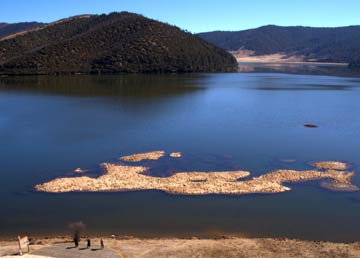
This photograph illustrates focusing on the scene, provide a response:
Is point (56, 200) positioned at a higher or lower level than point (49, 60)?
lower

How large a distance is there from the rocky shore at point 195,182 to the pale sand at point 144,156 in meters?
3.01

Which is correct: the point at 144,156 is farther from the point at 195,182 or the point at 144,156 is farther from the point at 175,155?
the point at 195,182

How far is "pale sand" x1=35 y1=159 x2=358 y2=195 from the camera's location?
35844 millimetres

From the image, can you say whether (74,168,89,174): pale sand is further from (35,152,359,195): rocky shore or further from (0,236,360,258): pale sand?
(0,236,360,258): pale sand

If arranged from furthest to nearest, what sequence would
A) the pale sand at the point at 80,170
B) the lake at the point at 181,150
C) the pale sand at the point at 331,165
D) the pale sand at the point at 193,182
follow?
the pale sand at the point at 331,165, the pale sand at the point at 80,170, the pale sand at the point at 193,182, the lake at the point at 181,150

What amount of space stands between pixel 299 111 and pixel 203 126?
23205 millimetres

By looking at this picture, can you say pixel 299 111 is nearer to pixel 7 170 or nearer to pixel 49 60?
pixel 7 170

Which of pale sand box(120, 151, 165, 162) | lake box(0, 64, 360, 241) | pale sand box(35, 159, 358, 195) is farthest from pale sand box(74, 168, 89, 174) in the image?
pale sand box(120, 151, 165, 162)

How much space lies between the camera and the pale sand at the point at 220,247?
24.0m

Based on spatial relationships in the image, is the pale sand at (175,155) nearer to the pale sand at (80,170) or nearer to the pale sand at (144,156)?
the pale sand at (144,156)

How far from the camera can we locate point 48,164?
43.3 metres

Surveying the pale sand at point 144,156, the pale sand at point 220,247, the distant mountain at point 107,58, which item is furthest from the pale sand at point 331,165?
the distant mountain at point 107,58

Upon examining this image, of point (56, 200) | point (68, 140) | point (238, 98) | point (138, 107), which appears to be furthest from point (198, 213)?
point (238, 98)

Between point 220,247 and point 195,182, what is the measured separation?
41.5 feet
